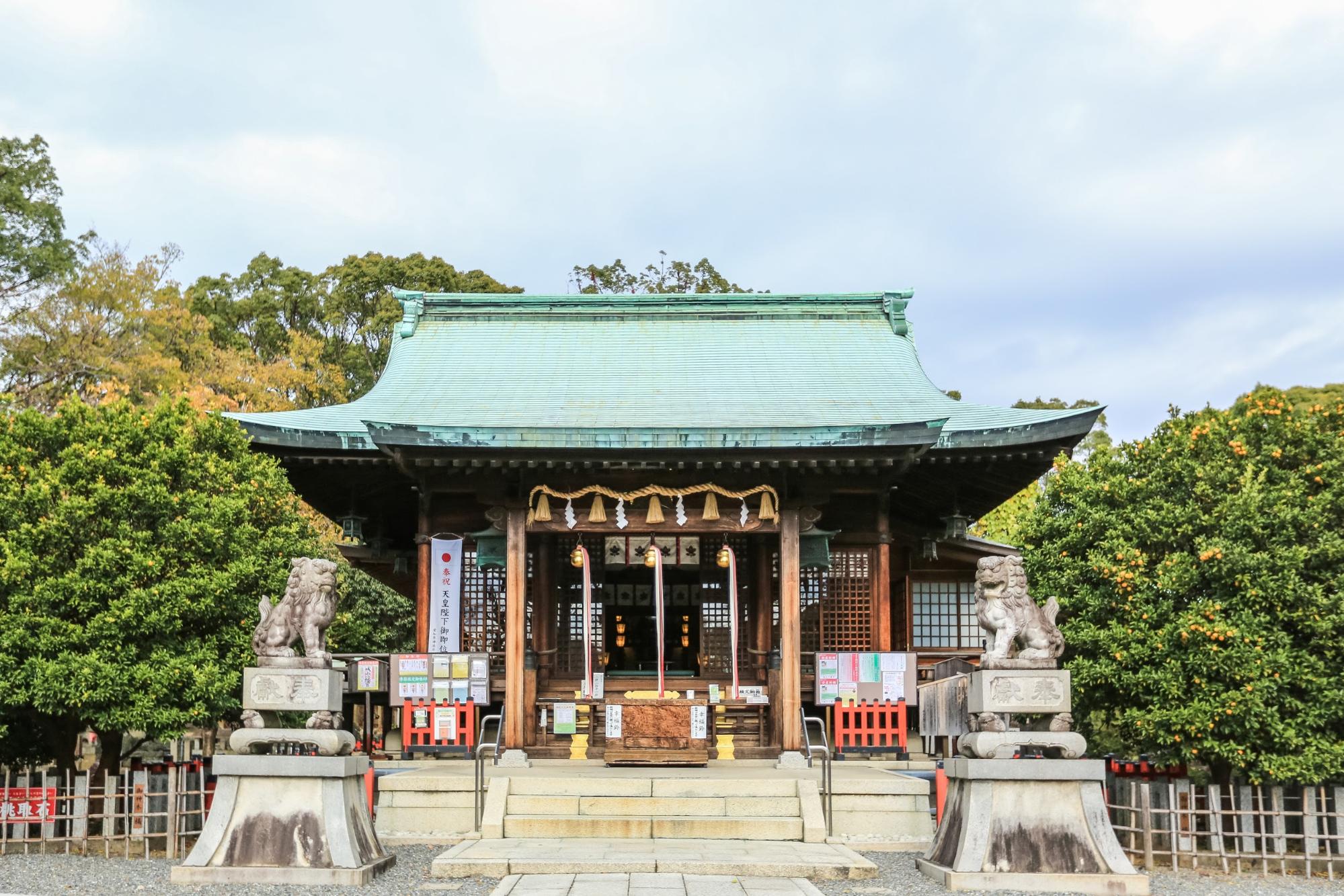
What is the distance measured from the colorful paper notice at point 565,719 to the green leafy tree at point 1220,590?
654 centimetres

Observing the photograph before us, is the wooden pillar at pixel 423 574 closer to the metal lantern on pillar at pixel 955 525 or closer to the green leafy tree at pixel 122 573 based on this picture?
the green leafy tree at pixel 122 573

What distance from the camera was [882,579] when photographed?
55.0 feet

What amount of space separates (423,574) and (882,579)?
666cm

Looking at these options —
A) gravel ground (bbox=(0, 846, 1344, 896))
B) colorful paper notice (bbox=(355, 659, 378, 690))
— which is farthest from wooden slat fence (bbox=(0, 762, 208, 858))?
colorful paper notice (bbox=(355, 659, 378, 690))

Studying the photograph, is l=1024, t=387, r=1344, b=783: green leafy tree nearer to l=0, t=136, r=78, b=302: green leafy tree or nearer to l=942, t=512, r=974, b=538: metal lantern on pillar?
l=942, t=512, r=974, b=538: metal lantern on pillar

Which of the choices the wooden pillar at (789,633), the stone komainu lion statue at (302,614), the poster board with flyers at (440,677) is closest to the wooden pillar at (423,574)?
the poster board with flyers at (440,677)

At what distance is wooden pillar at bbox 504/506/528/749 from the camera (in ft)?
49.7

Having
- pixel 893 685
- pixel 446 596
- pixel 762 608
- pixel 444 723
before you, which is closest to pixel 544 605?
pixel 446 596

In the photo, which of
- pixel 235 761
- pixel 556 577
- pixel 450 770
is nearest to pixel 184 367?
pixel 556 577

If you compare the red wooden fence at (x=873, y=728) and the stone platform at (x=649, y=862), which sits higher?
the red wooden fence at (x=873, y=728)

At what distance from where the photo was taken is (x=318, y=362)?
38.1 metres

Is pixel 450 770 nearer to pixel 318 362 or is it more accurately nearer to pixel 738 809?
pixel 738 809

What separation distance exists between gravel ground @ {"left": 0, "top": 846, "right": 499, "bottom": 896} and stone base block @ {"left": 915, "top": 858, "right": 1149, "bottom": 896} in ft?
13.4

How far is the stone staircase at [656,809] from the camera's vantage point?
11.6m
